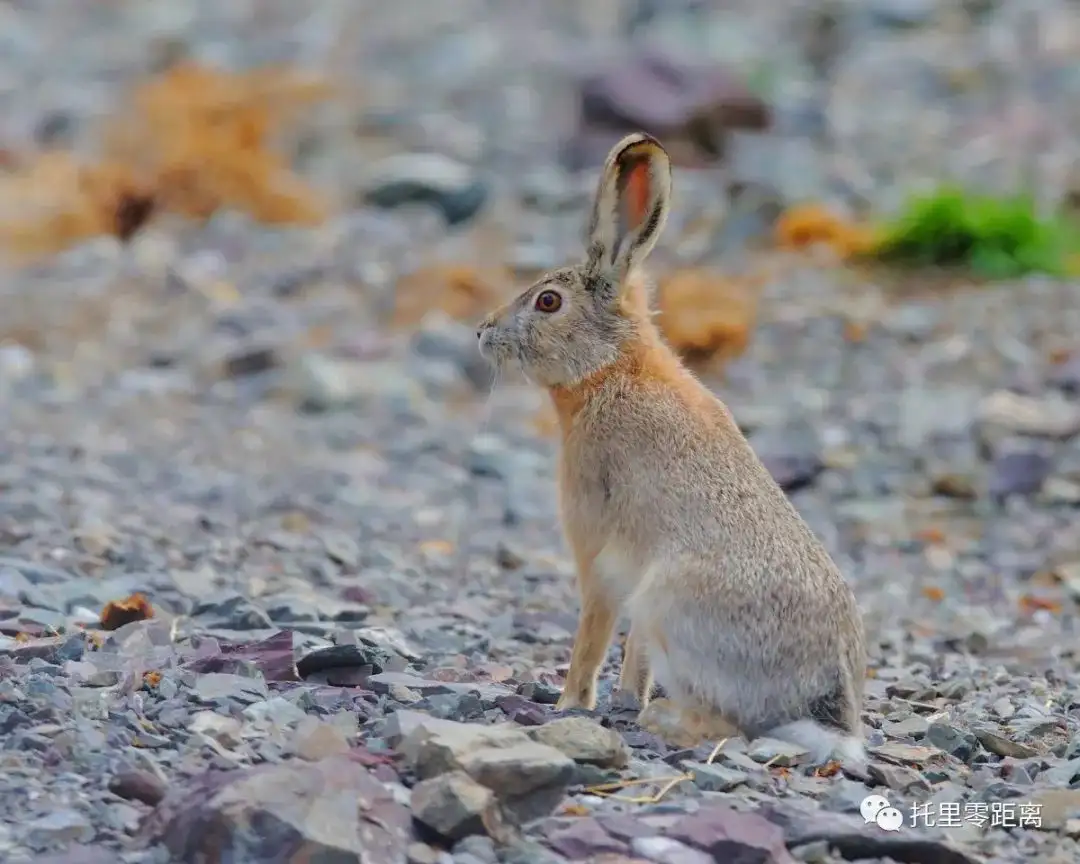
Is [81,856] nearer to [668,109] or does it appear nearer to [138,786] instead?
[138,786]

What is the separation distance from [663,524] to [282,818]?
197 centimetres

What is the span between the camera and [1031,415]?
1103 centimetres

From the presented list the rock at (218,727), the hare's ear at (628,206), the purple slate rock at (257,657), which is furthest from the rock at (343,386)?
the rock at (218,727)

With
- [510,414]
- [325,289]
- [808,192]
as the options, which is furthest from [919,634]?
[808,192]

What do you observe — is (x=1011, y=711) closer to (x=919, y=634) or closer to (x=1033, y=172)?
(x=919, y=634)

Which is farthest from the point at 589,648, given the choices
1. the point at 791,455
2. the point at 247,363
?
the point at 247,363

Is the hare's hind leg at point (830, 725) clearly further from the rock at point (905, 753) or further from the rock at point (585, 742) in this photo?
the rock at point (585, 742)

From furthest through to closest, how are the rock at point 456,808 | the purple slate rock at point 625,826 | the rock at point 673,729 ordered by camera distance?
1. the rock at point 673,729
2. the purple slate rock at point 625,826
3. the rock at point 456,808

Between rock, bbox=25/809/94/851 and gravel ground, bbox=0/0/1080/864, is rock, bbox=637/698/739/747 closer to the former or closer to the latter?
gravel ground, bbox=0/0/1080/864

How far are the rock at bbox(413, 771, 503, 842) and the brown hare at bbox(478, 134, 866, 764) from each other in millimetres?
1209

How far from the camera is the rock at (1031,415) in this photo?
427 inches

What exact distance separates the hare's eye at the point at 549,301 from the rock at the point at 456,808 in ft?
7.70

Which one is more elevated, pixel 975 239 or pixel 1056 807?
pixel 975 239

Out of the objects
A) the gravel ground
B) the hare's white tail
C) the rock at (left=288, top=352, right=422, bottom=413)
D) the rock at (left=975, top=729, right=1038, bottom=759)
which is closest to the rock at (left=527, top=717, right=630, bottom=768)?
the gravel ground
